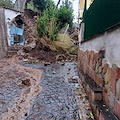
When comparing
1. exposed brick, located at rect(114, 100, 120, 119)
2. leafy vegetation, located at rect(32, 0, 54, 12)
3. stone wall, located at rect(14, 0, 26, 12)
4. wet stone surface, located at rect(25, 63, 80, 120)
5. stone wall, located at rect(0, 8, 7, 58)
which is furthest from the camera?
leafy vegetation, located at rect(32, 0, 54, 12)

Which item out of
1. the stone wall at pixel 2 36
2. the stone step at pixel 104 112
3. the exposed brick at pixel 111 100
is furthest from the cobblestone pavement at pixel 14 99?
the stone wall at pixel 2 36

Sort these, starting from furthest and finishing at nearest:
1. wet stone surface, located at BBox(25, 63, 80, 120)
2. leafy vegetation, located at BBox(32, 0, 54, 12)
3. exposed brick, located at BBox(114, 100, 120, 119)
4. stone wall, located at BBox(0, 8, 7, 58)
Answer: leafy vegetation, located at BBox(32, 0, 54, 12)
stone wall, located at BBox(0, 8, 7, 58)
wet stone surface, located at BBox(25, 63, 80, 120)
exposed brick, located at BBox(114, 100, 120, 119)

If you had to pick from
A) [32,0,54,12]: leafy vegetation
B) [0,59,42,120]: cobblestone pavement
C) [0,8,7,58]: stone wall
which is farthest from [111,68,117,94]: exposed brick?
[32,0,54,12]: leafy vegetation

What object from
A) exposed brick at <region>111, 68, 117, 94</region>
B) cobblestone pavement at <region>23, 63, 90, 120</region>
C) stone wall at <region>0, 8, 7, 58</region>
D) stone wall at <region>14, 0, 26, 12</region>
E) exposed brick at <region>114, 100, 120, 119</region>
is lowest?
cobblestone pavement at <region>23, 63, 90, 120</region>

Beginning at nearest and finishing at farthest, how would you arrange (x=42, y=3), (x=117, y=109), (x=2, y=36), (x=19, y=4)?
(x=117, y=109) → (x=2, y=36) → (x=19, y=4) → (x=42, y=3)

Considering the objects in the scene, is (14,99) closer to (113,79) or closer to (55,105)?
(55,105)

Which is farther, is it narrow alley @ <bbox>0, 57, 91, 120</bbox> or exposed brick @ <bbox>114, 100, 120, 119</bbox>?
narrow alley @ <bbox>0, 57, 91, 120</bbox>

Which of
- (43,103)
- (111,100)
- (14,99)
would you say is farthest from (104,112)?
(14,99)

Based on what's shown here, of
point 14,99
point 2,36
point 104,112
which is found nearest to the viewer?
point 104,112

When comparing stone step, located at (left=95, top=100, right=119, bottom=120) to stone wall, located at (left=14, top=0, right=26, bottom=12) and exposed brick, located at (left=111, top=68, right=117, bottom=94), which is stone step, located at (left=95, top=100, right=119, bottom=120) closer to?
exposed brick, located at (left=111, top=68, right=117, bottom=94)

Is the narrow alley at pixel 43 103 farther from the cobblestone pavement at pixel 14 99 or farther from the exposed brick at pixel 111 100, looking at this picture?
the exposed brick at pixel 111 100

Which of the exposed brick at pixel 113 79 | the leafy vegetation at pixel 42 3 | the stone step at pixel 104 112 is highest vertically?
the leafy vegetation at pixel 42 3

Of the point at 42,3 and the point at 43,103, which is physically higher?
the point at 42,3

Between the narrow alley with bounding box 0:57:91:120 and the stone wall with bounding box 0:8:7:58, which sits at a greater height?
the stone wall with bounding box 0:8:7:58
